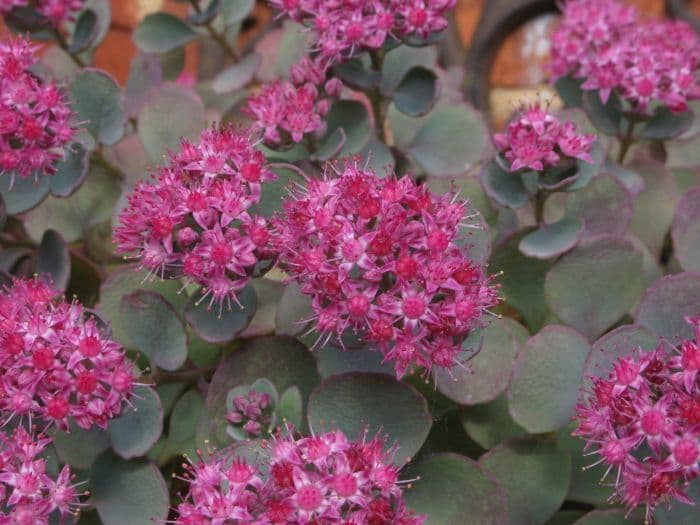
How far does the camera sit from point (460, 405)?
2.58 feet

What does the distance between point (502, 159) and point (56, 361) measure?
451 mm

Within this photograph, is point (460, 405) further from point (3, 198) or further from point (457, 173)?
point (3, 198)

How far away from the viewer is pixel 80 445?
78 centimetres

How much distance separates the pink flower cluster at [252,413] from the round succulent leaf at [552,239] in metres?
0.29

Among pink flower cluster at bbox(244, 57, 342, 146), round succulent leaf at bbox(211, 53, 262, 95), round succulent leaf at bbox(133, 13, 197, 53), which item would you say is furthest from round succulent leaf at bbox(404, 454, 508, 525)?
round succulent leaf at bbox(133, 13, 197, 53)

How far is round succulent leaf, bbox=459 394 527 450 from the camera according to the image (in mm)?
787

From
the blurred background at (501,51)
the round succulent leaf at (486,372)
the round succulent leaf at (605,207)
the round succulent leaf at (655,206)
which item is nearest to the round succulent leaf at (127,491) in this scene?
the round succulent leaf at (486,372)

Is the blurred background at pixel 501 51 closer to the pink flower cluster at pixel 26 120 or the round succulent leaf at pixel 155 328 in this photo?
the pink flower cluster at pixel 26 120

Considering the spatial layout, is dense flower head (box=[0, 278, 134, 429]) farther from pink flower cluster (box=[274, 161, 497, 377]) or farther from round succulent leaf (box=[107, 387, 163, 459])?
pink flower cluster (box=[274, 161, 497, 377])

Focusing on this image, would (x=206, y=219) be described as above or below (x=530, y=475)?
above

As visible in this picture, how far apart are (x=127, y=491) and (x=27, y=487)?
0.11 m

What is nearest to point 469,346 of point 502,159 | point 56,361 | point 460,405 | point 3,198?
point 460,405

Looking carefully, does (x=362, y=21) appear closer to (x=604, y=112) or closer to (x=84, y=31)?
(x=604, y=112)

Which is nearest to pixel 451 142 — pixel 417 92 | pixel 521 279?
pixel 417 92
